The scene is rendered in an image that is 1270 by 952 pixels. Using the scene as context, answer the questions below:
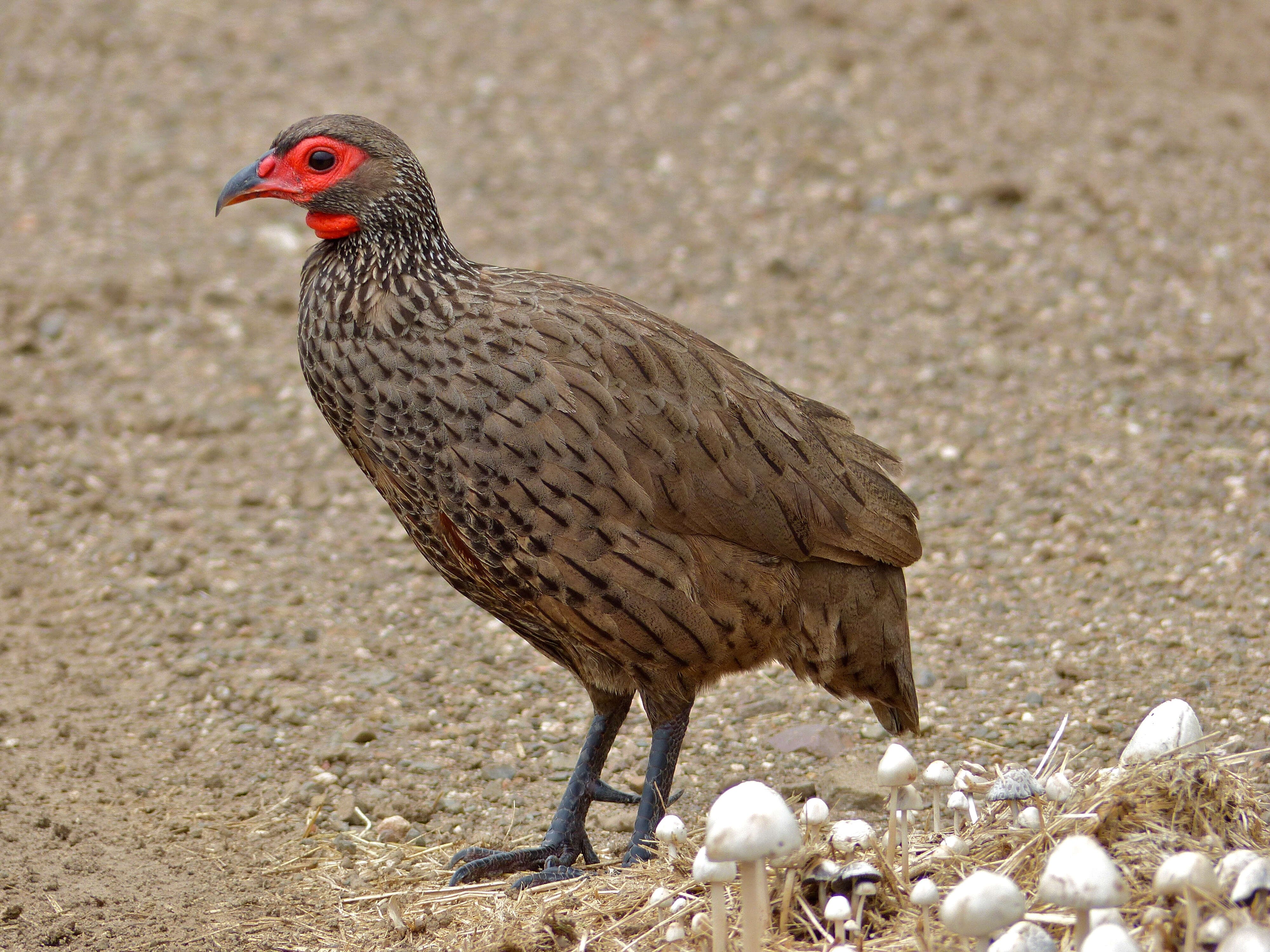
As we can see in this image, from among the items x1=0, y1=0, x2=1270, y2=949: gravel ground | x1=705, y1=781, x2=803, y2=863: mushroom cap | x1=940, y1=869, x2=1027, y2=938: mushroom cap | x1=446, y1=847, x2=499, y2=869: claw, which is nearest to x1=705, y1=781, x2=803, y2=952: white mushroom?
x1=705, y1=781, x2=803, y2=863: mushroom cap

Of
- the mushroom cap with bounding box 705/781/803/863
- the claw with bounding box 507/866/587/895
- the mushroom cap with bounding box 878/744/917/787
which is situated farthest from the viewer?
the claw with bounding box 507/866/587/895

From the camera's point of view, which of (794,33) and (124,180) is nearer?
(124,180)

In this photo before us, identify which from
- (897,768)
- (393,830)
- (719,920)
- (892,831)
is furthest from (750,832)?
(393,830)

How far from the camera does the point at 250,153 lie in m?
9.53

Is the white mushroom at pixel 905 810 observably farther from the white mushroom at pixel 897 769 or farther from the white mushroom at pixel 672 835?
the white mushroom at pixel 672 835

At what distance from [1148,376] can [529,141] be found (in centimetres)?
456

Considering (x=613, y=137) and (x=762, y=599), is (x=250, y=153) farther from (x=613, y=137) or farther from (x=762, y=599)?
(x=762, y=599)

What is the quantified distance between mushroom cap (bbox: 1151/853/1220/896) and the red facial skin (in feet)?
9.80

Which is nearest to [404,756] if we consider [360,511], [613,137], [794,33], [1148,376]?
[360,511]

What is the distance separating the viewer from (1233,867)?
3.34 m

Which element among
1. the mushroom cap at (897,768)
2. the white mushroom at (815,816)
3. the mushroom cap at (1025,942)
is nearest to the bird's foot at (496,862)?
the white mushroom at (815,816)

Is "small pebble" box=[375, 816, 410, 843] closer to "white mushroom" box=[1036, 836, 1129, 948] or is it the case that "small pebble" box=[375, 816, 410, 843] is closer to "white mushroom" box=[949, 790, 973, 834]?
"white mushroom" box=[949, 790, 973, 834]

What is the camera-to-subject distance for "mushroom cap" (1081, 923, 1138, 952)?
2.81 m

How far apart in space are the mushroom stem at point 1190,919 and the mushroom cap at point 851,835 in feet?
3.04
